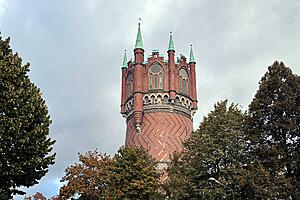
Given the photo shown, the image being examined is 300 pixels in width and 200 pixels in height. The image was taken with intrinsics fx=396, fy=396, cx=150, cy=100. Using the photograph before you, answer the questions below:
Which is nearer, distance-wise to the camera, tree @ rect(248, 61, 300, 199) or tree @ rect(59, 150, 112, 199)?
tree @ rect(248, 61, 300, 199)

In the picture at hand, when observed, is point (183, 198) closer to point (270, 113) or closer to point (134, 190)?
point (134, 190)

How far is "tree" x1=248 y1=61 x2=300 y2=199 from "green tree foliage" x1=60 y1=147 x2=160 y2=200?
7.93 metres

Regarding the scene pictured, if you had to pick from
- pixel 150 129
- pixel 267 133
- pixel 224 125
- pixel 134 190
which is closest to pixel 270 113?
pixel 267 133

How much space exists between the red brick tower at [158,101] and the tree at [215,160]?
50.5 feet

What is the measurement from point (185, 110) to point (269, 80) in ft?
72.0

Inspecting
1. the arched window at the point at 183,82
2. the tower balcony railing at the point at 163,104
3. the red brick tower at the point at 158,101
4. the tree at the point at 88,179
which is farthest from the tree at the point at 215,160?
the arched window at the point at 183,82

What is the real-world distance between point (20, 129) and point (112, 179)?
1093 centimetres

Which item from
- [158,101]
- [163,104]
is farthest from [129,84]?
[163,104]

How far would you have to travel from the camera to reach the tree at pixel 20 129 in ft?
56.7

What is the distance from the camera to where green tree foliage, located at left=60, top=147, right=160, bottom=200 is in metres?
26.6

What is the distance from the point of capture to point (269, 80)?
75.9 ft

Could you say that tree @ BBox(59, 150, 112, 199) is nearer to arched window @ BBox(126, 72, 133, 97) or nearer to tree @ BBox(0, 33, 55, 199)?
tree @ BBox(0, 33, 55, 199)

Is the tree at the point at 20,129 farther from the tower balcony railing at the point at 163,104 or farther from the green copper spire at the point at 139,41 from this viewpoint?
the green copper spire at the point at 139,41

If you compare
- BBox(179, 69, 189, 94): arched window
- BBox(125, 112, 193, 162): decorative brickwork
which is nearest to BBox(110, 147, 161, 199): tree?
BBox(125, 112, 193, 162): decorative brickwork
